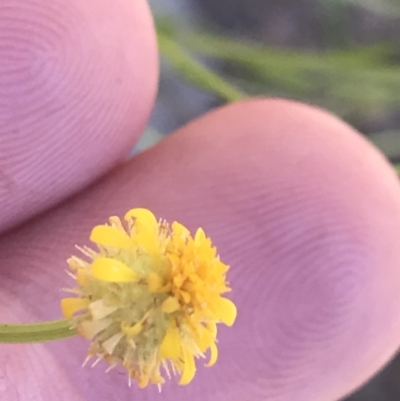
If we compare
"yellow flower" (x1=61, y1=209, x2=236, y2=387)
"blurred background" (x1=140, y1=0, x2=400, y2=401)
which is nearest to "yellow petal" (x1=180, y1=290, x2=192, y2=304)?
"yellow flower" (x1=61, y1=209, x2=236, y2=387)

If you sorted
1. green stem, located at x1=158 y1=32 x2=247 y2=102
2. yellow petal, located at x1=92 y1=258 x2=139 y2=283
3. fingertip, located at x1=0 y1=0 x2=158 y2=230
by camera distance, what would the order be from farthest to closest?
green stem, located at x1=158 y1=32 x2=247 y2=102
fingertip, located at x1=0 y1=0 x2=158 y2=230
yellow petal, located at x1=92 y1=258 x2=139 y2=283

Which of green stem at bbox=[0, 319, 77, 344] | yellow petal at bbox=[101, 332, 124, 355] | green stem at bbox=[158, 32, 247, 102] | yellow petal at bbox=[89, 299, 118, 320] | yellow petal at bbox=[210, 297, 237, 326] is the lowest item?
yellow petal at bbox=[210, 297, 237, 326]

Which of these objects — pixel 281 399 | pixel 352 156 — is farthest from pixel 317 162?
pixel 281 399

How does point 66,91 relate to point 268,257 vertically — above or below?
above

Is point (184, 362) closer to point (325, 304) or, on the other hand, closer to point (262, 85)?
point (325, 304)

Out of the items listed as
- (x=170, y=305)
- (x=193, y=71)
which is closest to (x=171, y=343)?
(x=170, y=305)

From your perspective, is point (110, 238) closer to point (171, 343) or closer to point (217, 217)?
point (171, 343)

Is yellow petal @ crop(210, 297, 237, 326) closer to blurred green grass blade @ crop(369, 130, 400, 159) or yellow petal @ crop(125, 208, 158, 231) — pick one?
yellow petal @ crop(125, 208, 158, 231)
